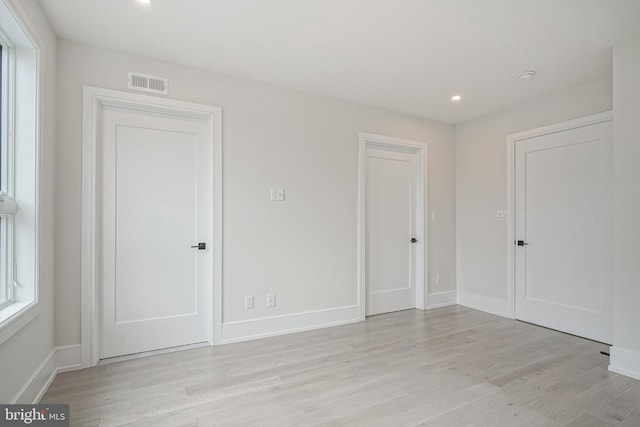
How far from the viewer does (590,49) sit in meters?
2.53

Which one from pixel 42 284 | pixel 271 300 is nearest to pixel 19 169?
pixel 42 284

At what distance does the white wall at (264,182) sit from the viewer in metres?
2.45

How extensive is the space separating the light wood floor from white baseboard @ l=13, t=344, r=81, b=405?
7 centimetres

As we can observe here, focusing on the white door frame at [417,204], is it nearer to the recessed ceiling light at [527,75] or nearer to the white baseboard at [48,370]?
the recessed ceiling light at [527,75]

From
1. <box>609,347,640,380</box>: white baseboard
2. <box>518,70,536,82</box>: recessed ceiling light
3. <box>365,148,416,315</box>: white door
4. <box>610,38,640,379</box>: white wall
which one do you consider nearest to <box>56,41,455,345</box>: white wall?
<box>365,148,416,315</box>: white door

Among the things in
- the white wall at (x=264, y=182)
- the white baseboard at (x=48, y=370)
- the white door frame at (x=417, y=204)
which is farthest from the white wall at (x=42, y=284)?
the white door frame at (x=417, y=204)

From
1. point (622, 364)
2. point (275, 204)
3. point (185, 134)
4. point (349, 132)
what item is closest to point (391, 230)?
point (349, 132)

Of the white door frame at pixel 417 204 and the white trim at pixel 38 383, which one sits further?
the white door frame at pixel 417 204

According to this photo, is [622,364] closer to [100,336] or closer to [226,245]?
[226,245]

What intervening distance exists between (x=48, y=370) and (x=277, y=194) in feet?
7.24

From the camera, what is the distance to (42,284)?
2.12m

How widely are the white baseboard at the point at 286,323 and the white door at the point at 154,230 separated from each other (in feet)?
0.89

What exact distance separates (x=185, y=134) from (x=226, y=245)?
3.62ft

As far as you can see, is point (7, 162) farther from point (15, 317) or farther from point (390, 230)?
point (390, 230)
